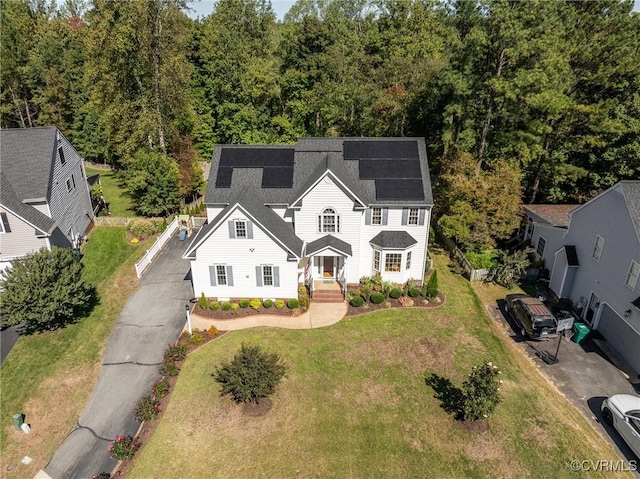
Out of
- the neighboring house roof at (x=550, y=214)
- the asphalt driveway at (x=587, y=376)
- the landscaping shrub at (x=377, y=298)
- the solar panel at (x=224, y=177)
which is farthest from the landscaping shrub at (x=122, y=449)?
the neighboring house roof at (x=550, y=214)

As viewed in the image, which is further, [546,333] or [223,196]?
[223,196]

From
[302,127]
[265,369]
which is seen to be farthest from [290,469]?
[302,127]

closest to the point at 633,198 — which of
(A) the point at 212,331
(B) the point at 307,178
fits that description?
(B) the point at 307,178

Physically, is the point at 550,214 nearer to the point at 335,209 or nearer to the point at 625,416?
the point at 335,209

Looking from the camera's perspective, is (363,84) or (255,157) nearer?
(255,157)

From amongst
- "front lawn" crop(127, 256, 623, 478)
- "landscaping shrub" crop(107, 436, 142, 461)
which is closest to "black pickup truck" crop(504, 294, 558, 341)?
"front lawn" crop(127, 256, 623, 478)

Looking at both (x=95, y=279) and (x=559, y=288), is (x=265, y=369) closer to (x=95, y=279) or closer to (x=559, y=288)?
(x=95, y=279)

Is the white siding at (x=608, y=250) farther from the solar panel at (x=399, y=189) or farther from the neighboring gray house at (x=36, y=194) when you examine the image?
the neighboring gray house at (x=36, y=194)
